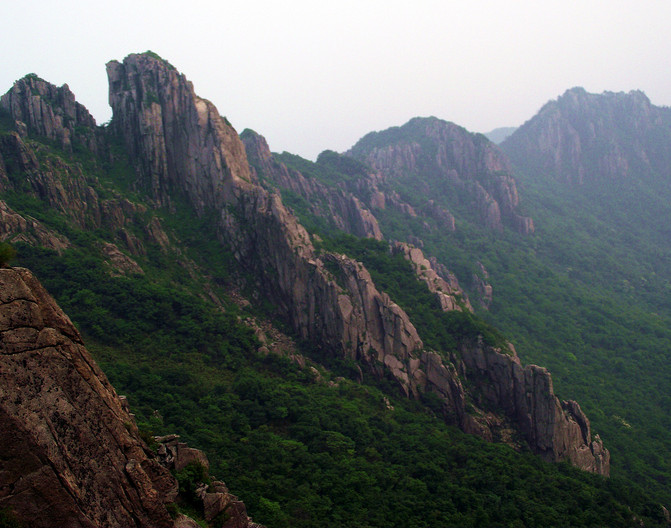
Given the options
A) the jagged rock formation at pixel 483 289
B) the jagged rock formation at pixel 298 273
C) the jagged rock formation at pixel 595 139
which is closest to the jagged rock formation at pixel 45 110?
the jagged rock formation at pixel 298 273

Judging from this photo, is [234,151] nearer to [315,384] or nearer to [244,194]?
[244,194]

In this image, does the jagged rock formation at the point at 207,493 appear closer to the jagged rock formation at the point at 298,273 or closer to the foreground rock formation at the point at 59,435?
the foreground rock formation at the point at 59,435

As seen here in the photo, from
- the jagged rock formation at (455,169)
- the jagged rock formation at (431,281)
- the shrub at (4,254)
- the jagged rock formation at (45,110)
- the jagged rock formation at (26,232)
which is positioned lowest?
the jagged rock formation at (26,232)

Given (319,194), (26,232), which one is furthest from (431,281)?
(26,232)

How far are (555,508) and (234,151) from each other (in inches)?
2103

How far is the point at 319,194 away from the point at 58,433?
89423 millimetres

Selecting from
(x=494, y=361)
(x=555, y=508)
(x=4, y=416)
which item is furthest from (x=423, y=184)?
(x=4, y=416)

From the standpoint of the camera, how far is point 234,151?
6562 cm

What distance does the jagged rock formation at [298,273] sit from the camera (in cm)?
4746

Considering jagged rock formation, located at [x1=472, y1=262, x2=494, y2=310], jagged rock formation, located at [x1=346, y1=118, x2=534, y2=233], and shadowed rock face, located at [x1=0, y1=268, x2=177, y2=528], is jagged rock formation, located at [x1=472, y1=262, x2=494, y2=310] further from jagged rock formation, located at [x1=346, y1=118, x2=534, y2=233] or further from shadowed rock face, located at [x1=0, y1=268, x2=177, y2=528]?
shadowed rock face, located at [x1=0, y1=268, x2=177, y2=528]

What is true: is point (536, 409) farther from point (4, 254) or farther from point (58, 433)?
point (4, 254)

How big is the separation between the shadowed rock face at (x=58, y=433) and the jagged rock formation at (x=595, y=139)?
16245cm

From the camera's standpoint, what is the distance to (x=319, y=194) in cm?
10281

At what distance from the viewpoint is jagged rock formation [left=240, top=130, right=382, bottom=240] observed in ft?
322
